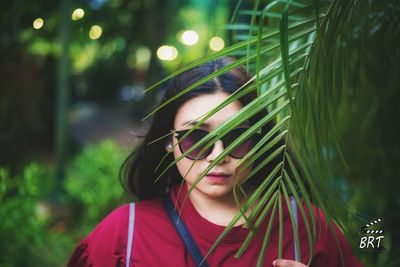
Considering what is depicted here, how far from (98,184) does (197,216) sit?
258 centimetres

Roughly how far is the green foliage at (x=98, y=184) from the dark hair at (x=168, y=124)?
1.88 metres

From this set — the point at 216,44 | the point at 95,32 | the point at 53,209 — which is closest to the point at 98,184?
the point at 53,209

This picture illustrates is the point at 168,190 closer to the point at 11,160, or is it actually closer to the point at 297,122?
the point at 297,122

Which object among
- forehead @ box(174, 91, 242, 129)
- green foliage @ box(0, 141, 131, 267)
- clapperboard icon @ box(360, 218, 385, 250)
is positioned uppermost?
forehead @ box(174, 91, 242, 129)

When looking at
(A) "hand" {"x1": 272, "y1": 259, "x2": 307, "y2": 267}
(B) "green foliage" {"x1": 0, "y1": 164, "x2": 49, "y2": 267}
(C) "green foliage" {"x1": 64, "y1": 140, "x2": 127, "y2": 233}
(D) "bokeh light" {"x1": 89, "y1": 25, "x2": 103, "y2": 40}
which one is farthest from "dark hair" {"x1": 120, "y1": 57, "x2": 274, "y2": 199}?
(C) "green foliage" {"x1": 64, "y1": 140, "x2": 127, "y2": 233}

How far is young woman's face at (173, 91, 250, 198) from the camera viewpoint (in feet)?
3.72

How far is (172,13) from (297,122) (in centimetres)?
382

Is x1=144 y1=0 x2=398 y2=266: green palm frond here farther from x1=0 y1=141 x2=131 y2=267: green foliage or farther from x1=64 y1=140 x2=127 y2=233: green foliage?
x1=64 y1=140 x2=127 y2=233: green foliage

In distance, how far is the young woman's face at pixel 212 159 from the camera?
44.7 inches

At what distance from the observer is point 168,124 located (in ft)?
4.29

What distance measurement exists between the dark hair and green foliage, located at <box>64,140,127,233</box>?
6.15 feet

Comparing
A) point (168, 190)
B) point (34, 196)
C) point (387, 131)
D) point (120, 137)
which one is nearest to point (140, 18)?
point (34, 196)

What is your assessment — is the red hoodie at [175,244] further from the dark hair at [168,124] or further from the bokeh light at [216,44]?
the bokeh light at [216,44]

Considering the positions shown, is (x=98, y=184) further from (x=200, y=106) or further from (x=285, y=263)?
(x=285, y=263)
